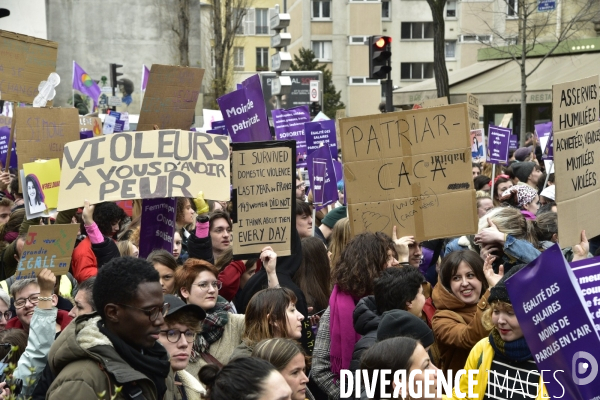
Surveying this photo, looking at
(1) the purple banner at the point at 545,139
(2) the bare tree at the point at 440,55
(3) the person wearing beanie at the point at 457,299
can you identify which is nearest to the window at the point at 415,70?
(2) the bare tree at the point at 440,55

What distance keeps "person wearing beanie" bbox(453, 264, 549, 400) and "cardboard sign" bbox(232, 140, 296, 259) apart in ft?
7.11

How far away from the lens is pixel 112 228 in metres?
7.67

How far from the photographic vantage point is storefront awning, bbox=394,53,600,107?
26.7 metres

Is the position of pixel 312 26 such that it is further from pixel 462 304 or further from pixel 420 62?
pixel 462 304

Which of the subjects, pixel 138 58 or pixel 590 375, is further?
pixel 138 58

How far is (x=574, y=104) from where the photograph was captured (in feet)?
19.1

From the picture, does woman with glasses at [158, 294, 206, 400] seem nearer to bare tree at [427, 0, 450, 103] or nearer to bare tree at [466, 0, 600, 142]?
bare tree at [427, 0, 450, 103]

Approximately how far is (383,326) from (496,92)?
23913 mm

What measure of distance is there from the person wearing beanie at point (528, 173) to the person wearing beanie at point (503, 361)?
7.62m

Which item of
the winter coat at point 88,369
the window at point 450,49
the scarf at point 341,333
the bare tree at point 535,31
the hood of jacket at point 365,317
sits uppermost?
the window at point 450,49

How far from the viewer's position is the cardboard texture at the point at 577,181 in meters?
5.44

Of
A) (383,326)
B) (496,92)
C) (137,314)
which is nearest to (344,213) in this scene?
(383,326)

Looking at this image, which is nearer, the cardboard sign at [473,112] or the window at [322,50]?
the cardboard sign at [473,112]

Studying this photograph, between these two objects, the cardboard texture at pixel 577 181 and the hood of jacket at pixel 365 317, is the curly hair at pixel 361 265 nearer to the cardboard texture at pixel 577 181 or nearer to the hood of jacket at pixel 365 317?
the hood of jacket at pixel 365 317
